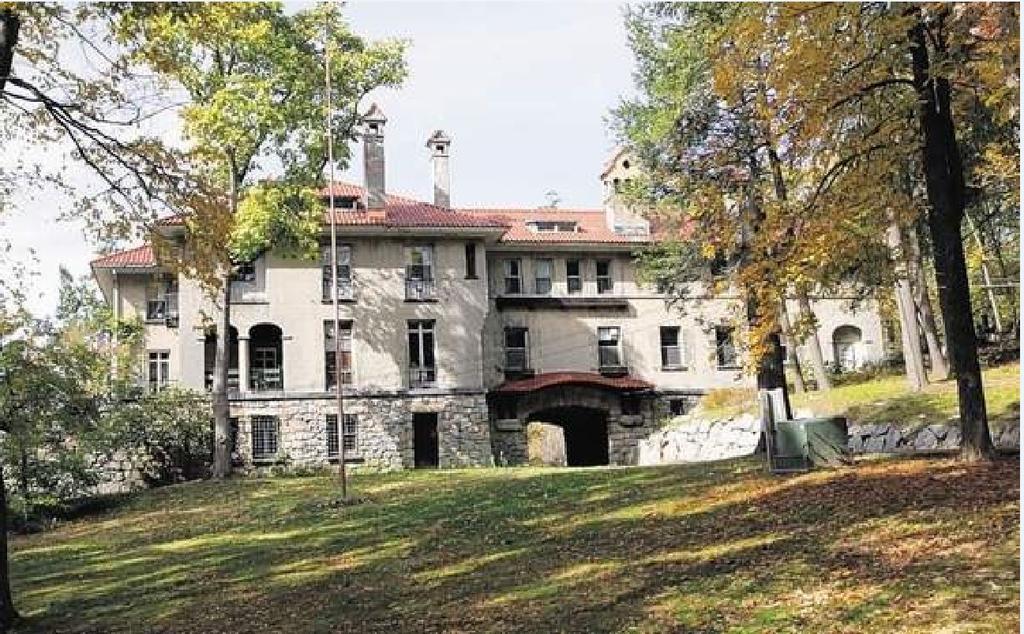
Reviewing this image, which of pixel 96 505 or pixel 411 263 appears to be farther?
pixel 411 263

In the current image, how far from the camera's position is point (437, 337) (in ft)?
113

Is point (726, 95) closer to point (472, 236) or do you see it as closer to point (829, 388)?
point (829, 388)

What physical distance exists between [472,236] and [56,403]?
16.2 meters

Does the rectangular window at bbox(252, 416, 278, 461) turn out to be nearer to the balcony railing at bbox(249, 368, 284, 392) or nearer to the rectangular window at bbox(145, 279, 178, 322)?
the balcony railing at bbox(249, 368, 284, 392)

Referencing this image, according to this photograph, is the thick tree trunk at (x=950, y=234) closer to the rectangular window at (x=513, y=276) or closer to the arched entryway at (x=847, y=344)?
the rectangular window at (x=513, y=276)

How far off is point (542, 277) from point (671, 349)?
19.1ft

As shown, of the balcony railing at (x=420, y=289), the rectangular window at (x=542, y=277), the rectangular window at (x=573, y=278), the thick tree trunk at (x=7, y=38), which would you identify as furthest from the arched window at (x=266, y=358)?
the thick tree trunk at (x=7, y=38)

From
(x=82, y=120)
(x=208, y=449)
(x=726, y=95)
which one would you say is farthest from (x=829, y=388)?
(x=82, y=120)

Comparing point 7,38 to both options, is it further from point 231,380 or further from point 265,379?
point 265,379

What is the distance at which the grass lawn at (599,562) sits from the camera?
25.8 feet

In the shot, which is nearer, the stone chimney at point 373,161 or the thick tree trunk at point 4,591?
the thick tree trunk at point 4,591

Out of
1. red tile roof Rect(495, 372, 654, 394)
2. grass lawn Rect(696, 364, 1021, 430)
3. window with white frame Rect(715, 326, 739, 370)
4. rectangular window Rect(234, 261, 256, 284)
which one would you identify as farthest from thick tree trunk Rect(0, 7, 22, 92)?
window with white frame Rect(715, 326, 739, 370)

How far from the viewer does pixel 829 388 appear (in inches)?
1106

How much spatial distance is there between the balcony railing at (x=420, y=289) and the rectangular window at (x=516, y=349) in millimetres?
3914
